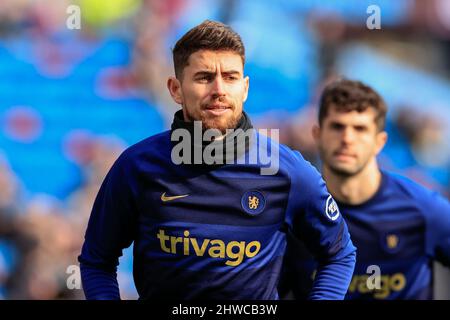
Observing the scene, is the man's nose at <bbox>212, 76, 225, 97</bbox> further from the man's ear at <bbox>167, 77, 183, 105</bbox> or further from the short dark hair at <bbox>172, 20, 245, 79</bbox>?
the man's ear at <bbox>167, 77, 183, 105</bbox>

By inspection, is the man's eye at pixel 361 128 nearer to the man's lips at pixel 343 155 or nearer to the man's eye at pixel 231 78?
the man's lips at pixel 343 155

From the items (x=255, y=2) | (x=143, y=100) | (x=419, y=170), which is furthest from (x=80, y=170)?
(x=419, y=170)

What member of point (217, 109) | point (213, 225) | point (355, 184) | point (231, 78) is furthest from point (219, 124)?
point (355, 184)

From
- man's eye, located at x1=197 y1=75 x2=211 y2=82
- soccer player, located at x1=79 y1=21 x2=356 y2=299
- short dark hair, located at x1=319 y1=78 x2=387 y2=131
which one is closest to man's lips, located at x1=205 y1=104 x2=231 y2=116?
soccer player, located at x1=79 y1=21 x2=356 y2=299

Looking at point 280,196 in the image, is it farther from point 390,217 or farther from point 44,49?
point 44,49

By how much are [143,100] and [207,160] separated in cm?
594

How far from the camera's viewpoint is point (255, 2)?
10008 millimetres

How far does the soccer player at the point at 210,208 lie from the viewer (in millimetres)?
3820

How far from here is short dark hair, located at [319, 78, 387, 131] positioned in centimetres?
585

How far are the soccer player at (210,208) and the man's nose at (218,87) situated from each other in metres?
0.01

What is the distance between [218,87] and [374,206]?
254cm

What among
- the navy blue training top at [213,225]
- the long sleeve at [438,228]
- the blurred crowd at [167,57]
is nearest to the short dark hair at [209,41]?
the navy blue training top at [213,225]

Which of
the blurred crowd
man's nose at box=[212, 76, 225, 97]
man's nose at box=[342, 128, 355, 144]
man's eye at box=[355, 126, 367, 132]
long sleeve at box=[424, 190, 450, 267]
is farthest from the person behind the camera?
the blurred crowd

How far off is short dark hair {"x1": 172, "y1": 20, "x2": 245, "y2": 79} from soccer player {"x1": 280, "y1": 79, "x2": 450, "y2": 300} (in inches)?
81.3
